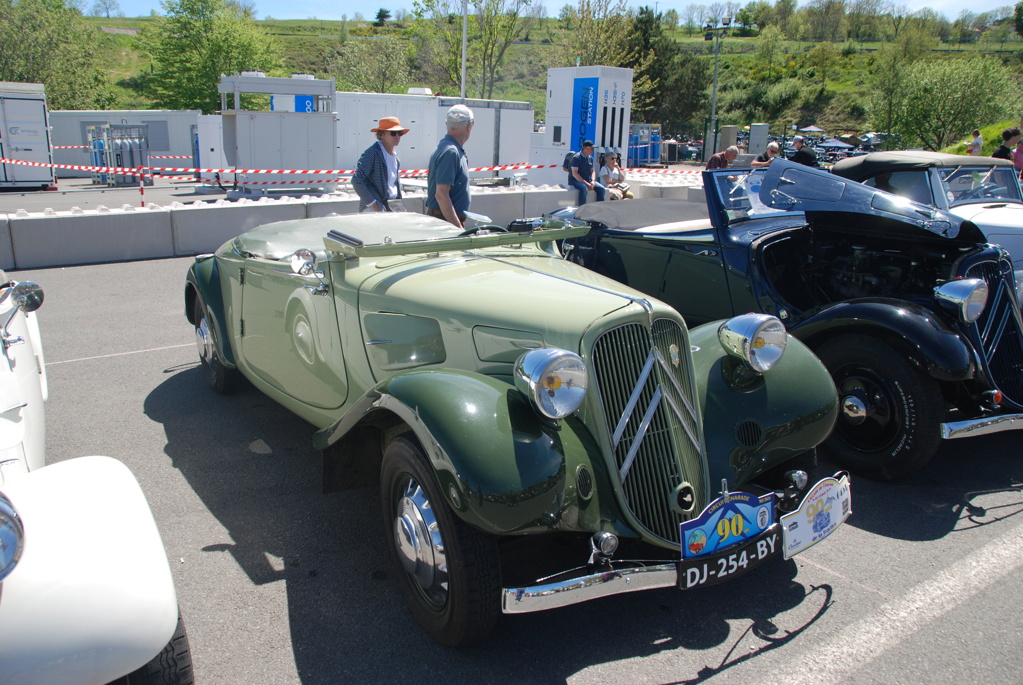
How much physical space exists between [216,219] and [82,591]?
9465 millimetres

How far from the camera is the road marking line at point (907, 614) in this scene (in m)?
2.63

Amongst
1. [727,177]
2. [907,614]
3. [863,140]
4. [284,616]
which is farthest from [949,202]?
[863,140]

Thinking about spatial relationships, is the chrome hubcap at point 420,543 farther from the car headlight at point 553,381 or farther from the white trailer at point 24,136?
the white trailer at point 24,136

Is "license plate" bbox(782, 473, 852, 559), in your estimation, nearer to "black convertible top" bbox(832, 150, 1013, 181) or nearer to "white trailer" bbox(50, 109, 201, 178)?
"black convertible top" bbox(832, 150, 1013, 181)

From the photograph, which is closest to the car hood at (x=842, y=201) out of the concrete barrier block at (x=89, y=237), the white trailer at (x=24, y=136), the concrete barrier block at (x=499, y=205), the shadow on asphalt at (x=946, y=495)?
the shadow on asphalt at (x=946, y=495)

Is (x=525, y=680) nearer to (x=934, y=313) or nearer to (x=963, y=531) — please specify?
(x=963, y=531)

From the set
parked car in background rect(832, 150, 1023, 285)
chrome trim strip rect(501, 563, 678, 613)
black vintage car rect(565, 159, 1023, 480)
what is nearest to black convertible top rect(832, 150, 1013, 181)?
parked car in background rect(832, 150, 1023, 285)

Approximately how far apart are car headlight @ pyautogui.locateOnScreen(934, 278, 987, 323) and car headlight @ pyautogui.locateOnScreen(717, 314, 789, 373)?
1.60 meters

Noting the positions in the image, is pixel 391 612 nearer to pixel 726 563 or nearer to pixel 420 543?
pixel 420 543

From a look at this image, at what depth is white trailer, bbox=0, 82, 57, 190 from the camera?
1880 centimetres

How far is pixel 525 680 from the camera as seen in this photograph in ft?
8.37

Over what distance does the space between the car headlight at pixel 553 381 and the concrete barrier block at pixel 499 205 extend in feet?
33.1

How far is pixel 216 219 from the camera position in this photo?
34.4 feet

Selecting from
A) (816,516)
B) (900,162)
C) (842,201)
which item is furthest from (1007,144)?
(816,516)
